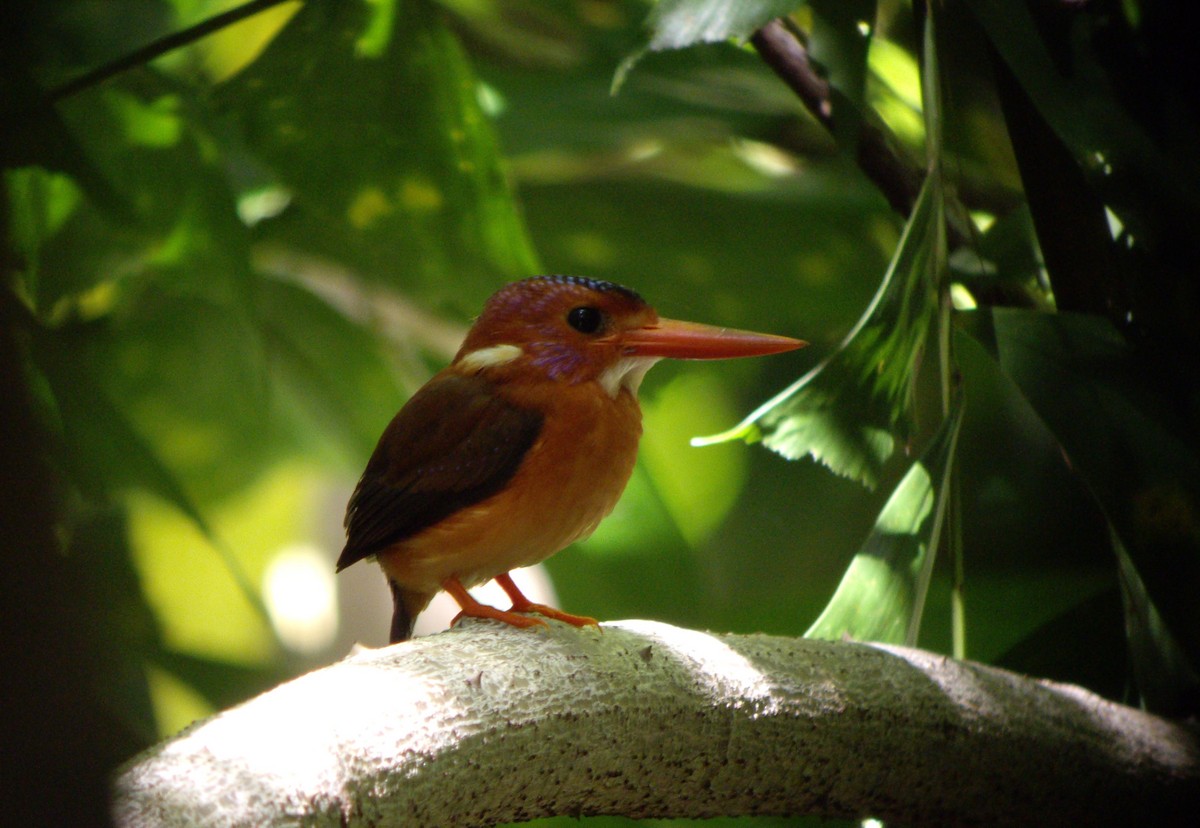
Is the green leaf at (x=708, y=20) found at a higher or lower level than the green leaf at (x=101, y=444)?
higher

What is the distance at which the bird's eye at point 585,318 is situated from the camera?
4.25 feet

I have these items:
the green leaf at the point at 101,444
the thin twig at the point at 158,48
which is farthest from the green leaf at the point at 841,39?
the green leaf at the point at 101,444

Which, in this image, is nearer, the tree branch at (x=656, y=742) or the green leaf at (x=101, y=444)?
the tree branch at (x=656, y=742)

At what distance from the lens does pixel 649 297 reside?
2117mm

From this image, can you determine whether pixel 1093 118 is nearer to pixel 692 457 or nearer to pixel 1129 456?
pixel 1129 456

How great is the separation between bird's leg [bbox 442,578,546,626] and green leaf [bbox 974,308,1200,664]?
0.54 m

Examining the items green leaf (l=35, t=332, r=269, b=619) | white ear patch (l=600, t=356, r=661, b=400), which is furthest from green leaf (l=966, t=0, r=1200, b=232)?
green leaf (l=35, t=332, r=269, b=619)

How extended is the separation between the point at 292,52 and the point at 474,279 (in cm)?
42

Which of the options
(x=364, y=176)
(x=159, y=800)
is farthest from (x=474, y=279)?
(x=159, y=800)

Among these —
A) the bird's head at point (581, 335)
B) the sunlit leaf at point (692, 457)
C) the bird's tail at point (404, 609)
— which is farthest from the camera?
the sunlit leaf at point (692, 457)

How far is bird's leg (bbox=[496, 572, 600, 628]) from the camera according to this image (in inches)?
44.8

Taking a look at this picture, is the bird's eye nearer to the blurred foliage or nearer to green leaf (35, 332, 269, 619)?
the blurred foliage

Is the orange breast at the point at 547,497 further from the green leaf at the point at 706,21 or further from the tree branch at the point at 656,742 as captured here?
the green leaf at the point at 706,21

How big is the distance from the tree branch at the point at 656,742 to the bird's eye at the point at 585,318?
393 mm
